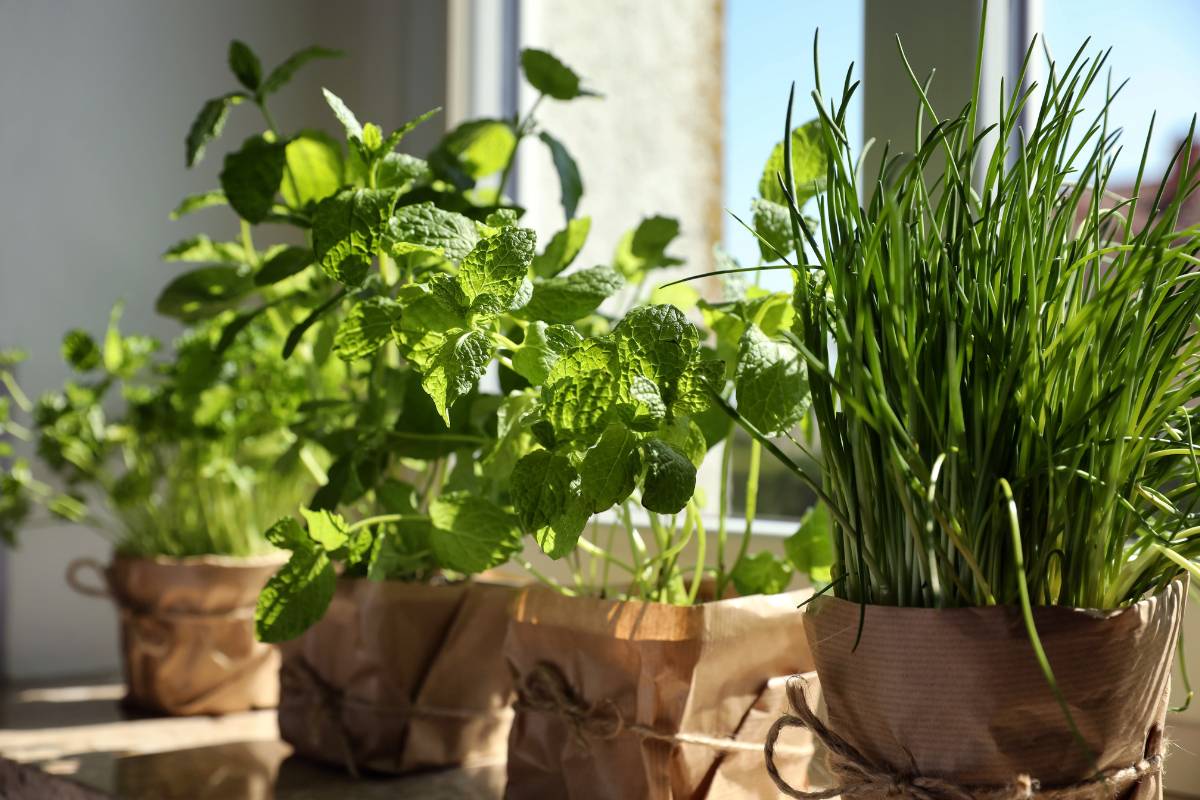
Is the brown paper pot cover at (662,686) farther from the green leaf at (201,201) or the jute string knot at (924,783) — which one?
the green leaf at (201,201)

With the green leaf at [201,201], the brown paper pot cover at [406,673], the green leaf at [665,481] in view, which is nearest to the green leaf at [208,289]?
the green leaf at [201,201]

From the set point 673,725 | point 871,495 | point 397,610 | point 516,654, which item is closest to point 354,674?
point 397,610

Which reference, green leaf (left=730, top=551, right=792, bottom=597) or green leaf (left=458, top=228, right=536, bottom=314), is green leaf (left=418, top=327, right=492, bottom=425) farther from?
green leaf (left=730, top=551, right=792, bottom=597)

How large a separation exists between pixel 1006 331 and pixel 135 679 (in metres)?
0.87

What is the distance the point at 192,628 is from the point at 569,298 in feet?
1.94

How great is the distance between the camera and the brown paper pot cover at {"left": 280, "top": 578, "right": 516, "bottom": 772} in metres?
0.77

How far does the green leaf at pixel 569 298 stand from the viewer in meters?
0.58

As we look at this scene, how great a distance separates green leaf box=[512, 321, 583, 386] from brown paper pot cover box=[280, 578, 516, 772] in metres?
0.27

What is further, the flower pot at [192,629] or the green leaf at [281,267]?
the flower pot at [192,629]

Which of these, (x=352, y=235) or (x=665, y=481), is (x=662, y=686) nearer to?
(x=665, y=481)

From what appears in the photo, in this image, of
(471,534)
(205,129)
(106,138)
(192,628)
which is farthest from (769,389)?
(106,138)

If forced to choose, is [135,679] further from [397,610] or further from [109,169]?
[109,169]

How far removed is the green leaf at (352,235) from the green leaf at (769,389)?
0.19m

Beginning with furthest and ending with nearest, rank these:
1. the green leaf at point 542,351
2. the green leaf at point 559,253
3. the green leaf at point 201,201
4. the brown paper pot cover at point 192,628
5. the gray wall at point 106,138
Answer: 1. the gray wall at point 106,138
2. the brown paper pot cover at point 192,628
3. the green leaf at point 201,201
4. the green leaf at point 559,253
5. the green leaf at point 542,351
